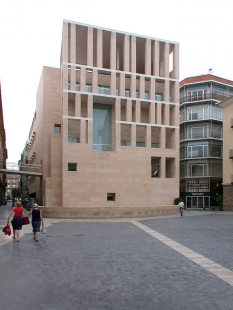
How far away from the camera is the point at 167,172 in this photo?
38.8 meters

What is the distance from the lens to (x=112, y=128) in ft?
123

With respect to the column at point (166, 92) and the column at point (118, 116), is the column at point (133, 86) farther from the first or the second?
the column at point (166, 92)

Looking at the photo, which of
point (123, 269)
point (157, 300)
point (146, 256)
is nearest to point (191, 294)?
point (157, 300)

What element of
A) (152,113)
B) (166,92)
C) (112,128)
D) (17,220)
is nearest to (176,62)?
(166,92)

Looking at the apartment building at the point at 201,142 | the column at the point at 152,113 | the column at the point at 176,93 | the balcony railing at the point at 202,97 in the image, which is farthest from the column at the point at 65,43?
the balcony railing at the point at 202,97

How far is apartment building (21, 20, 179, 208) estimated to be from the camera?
109 ft

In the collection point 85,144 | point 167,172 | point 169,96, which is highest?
point 169,96

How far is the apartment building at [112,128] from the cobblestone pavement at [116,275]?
20732mm

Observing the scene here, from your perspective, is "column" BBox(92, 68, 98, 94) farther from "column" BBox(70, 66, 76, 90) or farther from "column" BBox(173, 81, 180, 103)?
"column" BBox(173, 81, 180, 103)

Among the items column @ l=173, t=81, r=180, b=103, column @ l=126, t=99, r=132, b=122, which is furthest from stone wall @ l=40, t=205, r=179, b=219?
column @ l=173, t=81, r=180, b=103

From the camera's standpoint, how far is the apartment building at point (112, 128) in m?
33.1

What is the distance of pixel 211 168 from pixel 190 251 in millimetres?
36281

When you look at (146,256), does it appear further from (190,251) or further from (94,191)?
(94,191)

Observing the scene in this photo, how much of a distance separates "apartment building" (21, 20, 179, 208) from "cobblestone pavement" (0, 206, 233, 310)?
68.0ft
